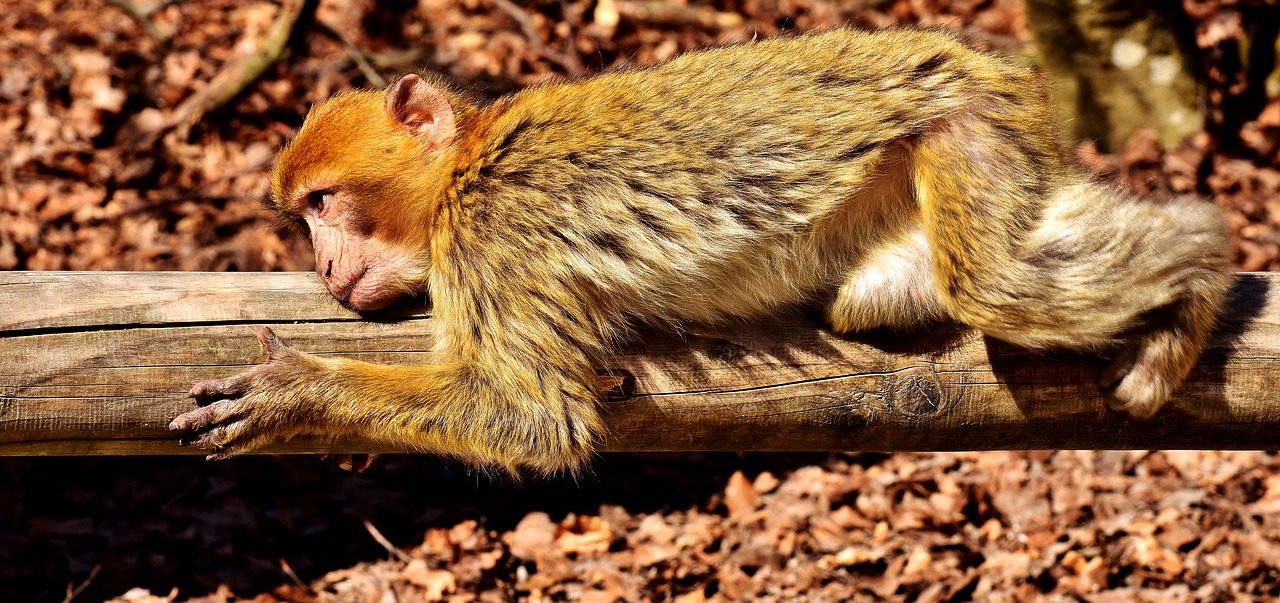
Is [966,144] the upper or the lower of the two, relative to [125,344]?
upper

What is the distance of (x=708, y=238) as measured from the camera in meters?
3.46

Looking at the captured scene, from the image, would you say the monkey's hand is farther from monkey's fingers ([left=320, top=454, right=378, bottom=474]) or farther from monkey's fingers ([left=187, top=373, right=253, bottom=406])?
monkey's fingers ([left=320, top=454, right=378, bottom=474])

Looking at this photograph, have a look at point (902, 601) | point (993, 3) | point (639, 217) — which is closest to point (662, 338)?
point (639, 217)

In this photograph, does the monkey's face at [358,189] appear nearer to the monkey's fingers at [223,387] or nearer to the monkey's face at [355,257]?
the monkey's face at [355,257]

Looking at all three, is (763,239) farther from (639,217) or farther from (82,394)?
(82,394)

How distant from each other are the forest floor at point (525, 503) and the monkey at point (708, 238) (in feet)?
2.35

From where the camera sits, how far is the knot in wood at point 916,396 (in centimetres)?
348

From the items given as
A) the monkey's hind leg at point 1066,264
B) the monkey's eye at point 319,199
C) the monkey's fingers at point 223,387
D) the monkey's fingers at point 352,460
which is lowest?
the monkey's fingers at point 352,460

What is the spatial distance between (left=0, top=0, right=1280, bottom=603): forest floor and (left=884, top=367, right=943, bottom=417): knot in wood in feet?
3.72

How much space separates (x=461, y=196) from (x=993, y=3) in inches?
291

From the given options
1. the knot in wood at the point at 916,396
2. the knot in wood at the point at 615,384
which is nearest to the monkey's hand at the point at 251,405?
the knot in wood at the point at 615,384

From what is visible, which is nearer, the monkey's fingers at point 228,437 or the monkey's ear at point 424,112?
the monkey's fingers at point 228,437

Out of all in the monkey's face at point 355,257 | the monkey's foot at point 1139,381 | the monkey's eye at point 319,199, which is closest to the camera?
the monkey's foot at point 1139,381

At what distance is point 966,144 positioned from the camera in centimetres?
345
